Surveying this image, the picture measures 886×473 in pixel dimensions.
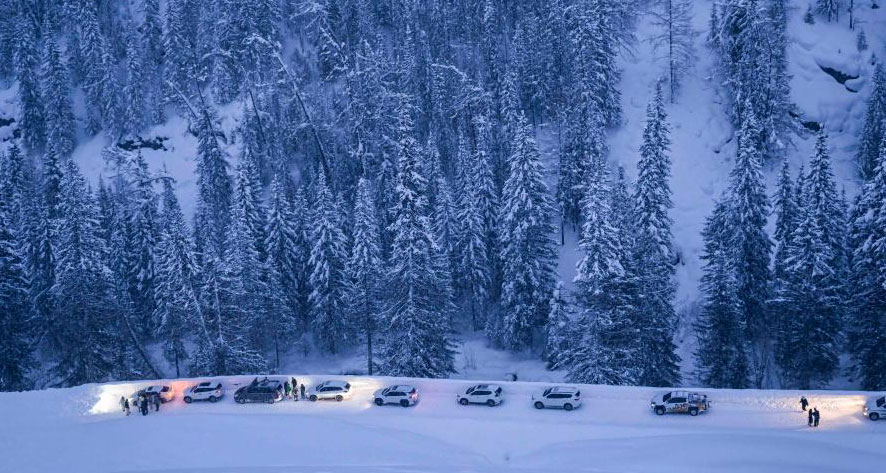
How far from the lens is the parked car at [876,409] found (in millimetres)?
24891

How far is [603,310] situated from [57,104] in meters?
73.3

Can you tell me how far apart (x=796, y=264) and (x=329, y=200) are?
31891 mm

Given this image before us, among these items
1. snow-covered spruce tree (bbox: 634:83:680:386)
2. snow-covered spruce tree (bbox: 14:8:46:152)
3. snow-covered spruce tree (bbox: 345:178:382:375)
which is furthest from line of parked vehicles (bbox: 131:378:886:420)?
snow-covered spruce tree (bbox: 14:8:46:152)

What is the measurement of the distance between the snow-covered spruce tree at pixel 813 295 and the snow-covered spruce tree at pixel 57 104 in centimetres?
7935

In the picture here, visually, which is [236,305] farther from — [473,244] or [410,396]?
[410,396]

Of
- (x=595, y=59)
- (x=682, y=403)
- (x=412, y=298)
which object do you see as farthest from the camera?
(x=595, y=59)

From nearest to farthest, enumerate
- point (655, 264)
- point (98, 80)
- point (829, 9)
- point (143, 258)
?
point (655, 264) < point (143, 258) < point (829, 9) < point (98, 80)

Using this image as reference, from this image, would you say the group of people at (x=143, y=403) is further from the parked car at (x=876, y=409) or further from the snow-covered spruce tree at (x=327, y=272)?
the parked car at (x=876, y=409)

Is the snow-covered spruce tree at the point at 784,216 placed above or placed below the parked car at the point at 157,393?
above

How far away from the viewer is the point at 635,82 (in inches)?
2803

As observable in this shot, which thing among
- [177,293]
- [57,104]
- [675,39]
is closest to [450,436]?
[177,293]

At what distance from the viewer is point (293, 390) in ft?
103

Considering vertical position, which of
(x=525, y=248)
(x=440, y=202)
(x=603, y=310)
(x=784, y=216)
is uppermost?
(x=440, y=202)

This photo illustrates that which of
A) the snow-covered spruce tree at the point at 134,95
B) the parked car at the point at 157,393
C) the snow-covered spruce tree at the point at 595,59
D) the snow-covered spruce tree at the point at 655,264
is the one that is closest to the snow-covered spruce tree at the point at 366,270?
the parked car at the point at 157,393
